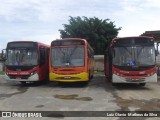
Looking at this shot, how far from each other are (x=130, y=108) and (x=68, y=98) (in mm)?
3904

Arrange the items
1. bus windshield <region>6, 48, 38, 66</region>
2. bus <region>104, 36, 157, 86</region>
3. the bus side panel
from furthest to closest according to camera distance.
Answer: the bus side panel → bus windshield <region>6, 48, 38, 66</region> → bus <region>104, 36, 157, 86</region>

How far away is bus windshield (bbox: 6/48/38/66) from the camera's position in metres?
22.5

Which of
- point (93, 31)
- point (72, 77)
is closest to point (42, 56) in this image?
point (72, 77)

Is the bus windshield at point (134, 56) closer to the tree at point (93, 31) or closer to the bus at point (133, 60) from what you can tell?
the bus at point (133, 60)

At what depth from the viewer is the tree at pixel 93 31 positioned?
180 feet

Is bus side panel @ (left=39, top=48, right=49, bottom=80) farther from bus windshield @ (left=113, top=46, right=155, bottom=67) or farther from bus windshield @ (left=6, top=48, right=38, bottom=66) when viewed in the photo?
bus windshield @ (left=113, top=46, right=155, bottom=67)

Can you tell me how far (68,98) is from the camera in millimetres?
16609

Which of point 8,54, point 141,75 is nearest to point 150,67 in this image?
point 141,75

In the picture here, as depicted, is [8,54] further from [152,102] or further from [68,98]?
[152,102]

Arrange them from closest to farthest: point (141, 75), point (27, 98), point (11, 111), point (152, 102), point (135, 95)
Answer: point (11, 111) → point (152, 102) → point (27, 98) → point (135, 95) → point (141, 75)

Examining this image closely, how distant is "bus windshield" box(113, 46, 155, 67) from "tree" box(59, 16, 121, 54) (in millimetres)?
33825

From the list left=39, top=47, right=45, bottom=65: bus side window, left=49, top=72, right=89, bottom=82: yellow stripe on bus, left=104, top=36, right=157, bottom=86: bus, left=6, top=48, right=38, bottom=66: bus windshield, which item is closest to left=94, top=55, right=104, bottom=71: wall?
left=39, top=47, right=45, bottom=65: bus side window

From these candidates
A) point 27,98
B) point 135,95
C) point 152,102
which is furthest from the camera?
point 135,95

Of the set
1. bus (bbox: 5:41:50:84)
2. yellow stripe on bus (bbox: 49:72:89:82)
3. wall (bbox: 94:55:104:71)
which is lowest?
wall (bbox: 94:55:104:71)
